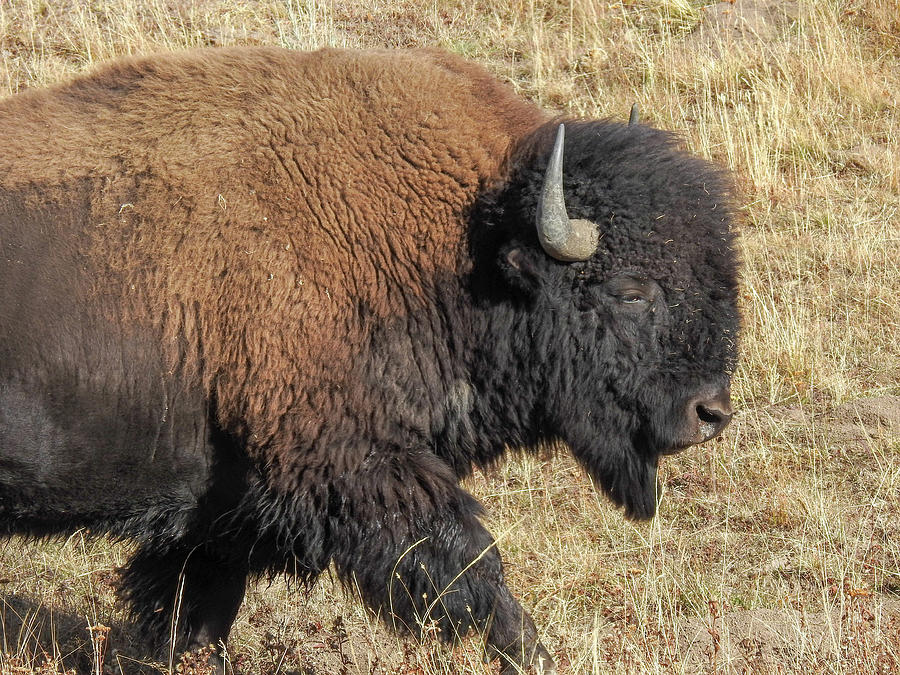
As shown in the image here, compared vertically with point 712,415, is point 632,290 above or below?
above

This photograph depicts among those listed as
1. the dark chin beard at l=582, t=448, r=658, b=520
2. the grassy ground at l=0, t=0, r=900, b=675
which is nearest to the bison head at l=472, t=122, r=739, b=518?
the dark chin beard at l=582, t=448, r=658, b=520

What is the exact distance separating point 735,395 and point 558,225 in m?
2.98

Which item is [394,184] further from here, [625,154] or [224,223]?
[625,154]

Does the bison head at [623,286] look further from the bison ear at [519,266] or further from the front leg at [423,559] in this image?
the front leg at [423,559]

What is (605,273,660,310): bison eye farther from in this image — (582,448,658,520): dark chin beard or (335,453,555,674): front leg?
(335,453,555,674): front leg

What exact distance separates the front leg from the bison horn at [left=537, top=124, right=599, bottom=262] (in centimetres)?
91

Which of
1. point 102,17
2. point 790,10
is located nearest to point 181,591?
point 102,17

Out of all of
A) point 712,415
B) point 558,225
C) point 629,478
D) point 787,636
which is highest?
point 558,225

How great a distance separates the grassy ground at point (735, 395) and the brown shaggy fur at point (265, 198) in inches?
45.3

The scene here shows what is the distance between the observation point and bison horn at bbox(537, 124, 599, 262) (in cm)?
335

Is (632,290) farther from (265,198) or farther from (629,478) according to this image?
(265,198)

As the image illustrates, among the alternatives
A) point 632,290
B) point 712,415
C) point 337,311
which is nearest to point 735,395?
point 712,415

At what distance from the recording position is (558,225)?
339 centimetres

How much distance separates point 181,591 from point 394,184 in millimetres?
1765
